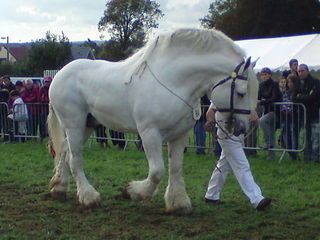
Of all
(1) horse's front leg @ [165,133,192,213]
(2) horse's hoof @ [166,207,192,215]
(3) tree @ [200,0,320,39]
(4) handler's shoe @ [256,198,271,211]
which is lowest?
(2) horse's hoof @ [166,207,192,215]

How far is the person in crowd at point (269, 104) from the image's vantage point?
1242 cm

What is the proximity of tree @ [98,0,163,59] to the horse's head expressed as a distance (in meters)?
66.2

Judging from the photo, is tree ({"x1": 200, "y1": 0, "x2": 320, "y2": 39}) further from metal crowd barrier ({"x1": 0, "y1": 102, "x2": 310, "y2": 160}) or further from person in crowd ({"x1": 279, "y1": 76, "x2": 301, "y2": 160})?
person in crowd ({"x1": 279, "y1": 76, "x2": 301, "y2": 160})

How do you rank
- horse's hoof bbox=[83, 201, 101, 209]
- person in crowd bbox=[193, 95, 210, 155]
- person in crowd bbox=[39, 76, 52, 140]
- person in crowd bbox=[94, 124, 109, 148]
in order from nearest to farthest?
horse's hoof bbox=[83, 201, 101, 209], person in crowd bbox=[193, 95, 210, 155], person in crowd bbox=[94, 124, 109, 148], person in crowd bbox=[39, 76, 52, 140]

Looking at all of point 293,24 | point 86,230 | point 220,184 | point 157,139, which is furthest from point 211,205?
point 293,24

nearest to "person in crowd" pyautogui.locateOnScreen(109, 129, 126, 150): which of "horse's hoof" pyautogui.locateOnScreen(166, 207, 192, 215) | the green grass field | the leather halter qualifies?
the green grass field

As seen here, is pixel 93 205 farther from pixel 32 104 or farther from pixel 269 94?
pixel 32 104

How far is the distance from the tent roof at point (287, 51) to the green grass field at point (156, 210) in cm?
1105

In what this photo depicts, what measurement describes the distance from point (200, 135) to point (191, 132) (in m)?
1.96

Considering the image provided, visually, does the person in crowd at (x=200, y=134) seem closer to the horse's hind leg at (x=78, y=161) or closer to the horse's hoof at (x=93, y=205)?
the horse's hind leg at (x=78, y=161)

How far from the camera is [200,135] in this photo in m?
13.7

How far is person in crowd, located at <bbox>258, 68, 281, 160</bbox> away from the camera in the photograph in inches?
489

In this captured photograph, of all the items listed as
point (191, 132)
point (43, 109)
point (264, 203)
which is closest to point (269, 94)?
point (191, 132)

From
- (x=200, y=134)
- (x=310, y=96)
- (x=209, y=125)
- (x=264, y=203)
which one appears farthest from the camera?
(x=200, y=134)
